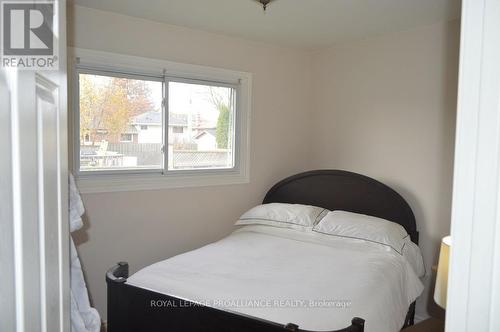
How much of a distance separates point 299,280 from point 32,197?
187 centimetres

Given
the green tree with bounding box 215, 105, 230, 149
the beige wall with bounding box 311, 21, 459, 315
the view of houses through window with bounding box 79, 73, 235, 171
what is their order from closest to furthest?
the view of houses through window with bounding box 79, 73, 235, 171
the beige wall with bounding box 311, 21, 459, 315
the green tree with bounding box 215, 105, 230, 149

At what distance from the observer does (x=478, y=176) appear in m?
0.62

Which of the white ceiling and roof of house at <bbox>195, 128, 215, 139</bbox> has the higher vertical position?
the white ceiling

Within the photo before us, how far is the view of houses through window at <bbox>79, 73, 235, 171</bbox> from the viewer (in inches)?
113

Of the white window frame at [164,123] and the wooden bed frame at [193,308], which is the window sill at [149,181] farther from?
the wooden bed frame at [193,308]

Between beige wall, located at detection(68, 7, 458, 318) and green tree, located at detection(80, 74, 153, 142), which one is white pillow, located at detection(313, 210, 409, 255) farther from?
green tree, located at detection(80, 74, 153, 142)

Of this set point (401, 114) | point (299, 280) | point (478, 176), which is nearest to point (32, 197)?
point (478, 176)

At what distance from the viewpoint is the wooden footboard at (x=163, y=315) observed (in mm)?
1755

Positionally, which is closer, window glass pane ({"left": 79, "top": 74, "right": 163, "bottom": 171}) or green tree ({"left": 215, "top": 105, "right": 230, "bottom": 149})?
window glass pane ({"left": 79, "top": 74, "right": 163, "bottom": 171})

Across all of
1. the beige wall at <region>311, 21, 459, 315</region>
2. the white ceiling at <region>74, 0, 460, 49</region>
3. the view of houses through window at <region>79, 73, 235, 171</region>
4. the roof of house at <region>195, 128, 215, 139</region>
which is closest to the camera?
the white ceiling at <region>74, 0, 460, 49</region>

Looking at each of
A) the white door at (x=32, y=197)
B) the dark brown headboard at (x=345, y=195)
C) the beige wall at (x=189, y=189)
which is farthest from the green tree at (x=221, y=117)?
the white door at (x=32, y=197)

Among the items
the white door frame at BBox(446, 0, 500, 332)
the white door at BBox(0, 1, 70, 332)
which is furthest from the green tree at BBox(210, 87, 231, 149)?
the white door frame at BBox(446, 0, 500, 332)

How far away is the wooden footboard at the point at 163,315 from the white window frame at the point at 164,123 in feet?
2.90

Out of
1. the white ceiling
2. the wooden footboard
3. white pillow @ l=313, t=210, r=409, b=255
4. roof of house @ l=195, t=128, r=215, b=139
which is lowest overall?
the wooden footboard
